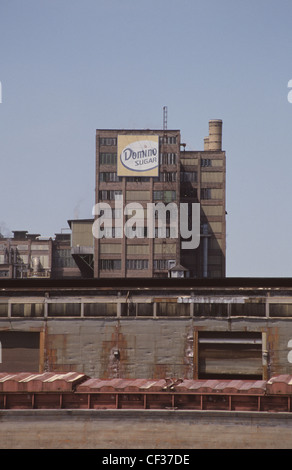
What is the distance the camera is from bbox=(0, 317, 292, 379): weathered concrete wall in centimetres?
5875

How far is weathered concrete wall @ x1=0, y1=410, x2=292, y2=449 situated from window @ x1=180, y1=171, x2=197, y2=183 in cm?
10220

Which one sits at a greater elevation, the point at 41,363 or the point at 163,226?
the point at 163,226

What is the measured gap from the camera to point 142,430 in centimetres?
4697

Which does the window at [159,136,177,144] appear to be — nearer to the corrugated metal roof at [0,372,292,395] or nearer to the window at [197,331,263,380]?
the window at [197,331,263,380]

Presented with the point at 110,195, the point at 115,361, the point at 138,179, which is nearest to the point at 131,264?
the point at 110,195

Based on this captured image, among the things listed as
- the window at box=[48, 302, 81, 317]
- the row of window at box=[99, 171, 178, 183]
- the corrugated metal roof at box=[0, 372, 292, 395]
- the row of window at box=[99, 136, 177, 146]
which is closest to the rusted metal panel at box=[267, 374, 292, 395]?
the corrugated metal roof at box=[0, 372, 292, 395]

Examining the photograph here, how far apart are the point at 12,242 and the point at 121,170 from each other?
46.9 m

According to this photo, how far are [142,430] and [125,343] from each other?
12979mm

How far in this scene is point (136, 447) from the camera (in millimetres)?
46875

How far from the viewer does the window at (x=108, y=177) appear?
132 m

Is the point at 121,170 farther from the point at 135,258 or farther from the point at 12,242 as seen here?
the point at 12,242

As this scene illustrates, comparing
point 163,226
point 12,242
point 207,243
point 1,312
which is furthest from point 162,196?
point 1,312

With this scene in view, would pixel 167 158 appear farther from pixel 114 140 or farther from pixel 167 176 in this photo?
pixel 114 140

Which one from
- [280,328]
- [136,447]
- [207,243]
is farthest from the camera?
[207,243]
